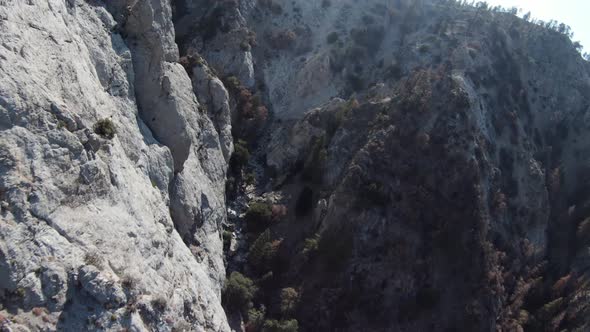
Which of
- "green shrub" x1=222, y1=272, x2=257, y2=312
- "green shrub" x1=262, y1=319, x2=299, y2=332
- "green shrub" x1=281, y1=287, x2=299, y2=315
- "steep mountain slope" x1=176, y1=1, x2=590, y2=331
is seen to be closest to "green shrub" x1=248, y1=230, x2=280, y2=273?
"steep mountain slope" x1=176, y1=1, x2=590, y2=331

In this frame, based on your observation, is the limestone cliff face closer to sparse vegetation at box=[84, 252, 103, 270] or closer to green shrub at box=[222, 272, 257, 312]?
sparse vegetation at box=[84, 252, 103, 270]

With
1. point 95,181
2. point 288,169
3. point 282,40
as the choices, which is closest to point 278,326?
point 95,181

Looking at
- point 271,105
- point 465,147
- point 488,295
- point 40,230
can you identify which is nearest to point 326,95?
point 271,105

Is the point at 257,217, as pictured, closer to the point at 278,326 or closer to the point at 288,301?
the point at 288,301

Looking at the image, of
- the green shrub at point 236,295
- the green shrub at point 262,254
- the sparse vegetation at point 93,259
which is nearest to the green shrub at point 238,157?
the green shrub at point 262,254

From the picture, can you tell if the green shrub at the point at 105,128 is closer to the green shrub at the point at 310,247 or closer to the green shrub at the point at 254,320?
the green shrub at the point at 254,320
